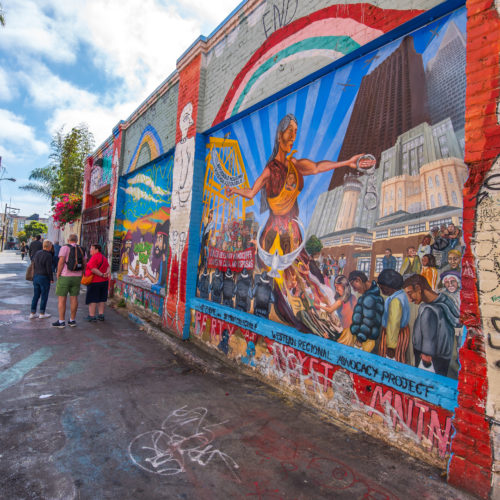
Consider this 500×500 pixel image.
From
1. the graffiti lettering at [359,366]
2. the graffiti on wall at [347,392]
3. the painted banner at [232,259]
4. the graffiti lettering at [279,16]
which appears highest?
the graffiti lettering at [279,16]

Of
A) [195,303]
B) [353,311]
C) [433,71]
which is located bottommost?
[195,303]

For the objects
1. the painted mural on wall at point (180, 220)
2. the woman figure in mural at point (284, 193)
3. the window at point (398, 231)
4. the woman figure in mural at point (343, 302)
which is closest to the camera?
the window at point (398, 231)

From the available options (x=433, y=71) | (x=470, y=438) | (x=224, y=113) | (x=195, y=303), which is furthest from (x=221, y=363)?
(x=433, y=71)

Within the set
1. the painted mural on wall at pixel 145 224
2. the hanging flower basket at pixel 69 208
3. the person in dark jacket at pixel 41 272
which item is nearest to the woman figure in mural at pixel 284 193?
the painted mural on wall at pixel 145 224

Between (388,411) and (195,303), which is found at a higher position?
(195,303)

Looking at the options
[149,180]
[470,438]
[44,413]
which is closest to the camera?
[470,438]

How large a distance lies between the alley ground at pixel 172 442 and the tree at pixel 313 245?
1799mm

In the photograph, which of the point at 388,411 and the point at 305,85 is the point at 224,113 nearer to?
the point at 305,85

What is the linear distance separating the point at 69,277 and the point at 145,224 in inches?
106

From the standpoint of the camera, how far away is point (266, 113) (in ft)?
15.8

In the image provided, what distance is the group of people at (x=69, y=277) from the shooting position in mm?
6461

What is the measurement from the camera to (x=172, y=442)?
9.48 ft

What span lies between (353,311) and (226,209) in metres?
2.95

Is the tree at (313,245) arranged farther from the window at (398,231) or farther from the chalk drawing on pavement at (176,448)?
the chalk drawing on pavement at (176,448)
